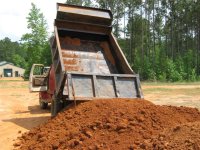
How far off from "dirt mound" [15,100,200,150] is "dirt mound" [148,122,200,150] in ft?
0.69

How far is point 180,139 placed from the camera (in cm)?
605

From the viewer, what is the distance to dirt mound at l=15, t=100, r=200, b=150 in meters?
7.27

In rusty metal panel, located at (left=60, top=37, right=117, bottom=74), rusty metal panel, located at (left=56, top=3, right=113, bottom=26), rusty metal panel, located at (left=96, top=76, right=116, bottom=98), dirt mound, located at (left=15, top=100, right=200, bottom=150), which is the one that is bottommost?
dirt mound, located at (left=15, top=100, right=200, bottom=150)

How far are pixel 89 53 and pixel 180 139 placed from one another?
751 centimetres

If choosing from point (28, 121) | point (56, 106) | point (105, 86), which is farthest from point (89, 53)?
point (28, 121)

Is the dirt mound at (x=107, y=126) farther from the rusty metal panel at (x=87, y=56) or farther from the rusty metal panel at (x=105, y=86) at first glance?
the rusty metal panel at (x=87, y=56)

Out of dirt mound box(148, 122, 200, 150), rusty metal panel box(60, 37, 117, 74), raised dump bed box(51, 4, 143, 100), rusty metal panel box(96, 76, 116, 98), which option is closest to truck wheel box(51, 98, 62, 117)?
raised dump bed box(51, 4, 143, 100)

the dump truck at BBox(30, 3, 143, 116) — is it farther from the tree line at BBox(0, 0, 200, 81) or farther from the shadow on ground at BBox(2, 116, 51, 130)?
the tree line at BBox(0, 0, 200, 81)

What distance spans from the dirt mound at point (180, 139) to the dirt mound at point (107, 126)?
0.21 metres

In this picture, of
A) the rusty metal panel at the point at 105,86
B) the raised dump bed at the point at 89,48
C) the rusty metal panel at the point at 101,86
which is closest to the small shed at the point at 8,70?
the raised dump bed at the point at 89,48

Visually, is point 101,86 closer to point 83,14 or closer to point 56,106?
point 56,106

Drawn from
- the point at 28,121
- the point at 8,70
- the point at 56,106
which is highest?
the point at 8,70

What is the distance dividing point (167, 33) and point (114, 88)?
196ft

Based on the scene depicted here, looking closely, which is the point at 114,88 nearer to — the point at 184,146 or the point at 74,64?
the point at 74,64
